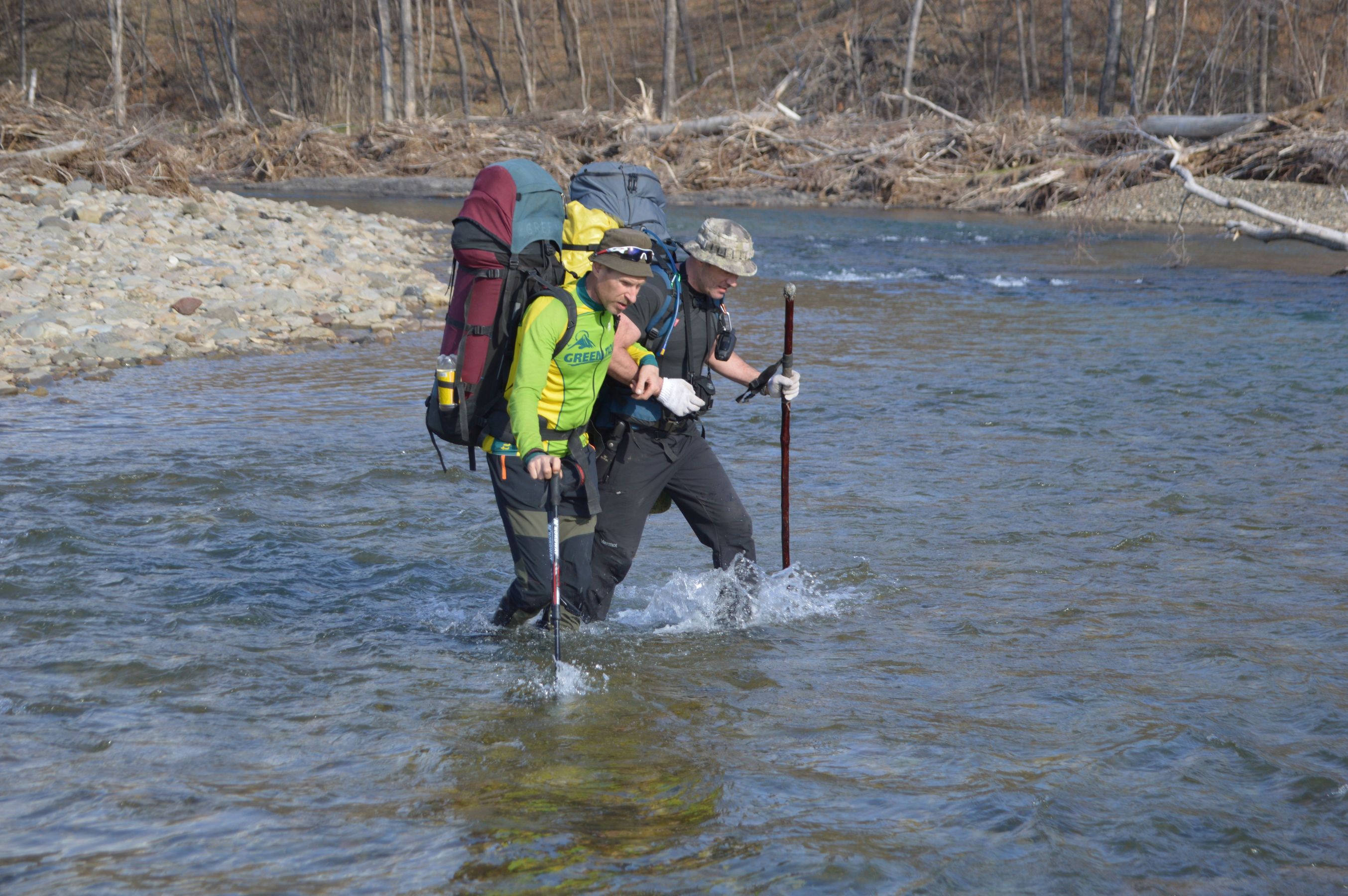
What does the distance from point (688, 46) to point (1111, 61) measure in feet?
66.2

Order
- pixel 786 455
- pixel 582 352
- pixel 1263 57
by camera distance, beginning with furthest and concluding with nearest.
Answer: pixel 1263 57 < pixel 786 455 < pixel 582 352

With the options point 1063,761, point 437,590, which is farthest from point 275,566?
point 1063,761

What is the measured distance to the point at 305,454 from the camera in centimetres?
920

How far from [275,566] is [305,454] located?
2.43 m

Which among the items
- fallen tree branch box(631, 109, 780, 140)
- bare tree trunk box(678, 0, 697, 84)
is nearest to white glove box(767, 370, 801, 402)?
fallen tree branch box(631, 109, 780, 140)

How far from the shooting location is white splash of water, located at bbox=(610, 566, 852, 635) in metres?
6.16

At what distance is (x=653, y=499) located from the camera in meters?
5.66

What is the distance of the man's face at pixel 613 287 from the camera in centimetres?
476

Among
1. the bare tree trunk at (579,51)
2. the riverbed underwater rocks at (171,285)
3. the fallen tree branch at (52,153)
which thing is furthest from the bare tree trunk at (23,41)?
the riverbed underwater rocks at (171,285)

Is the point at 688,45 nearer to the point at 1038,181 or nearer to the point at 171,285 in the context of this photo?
the point at 1038,181

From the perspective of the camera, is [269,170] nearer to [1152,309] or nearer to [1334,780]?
[1152,309]

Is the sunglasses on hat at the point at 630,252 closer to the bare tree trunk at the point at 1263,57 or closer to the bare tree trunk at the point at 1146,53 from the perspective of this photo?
the bare tree trunk at the point at 1146,53

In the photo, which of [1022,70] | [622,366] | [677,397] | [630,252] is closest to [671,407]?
[677,397]

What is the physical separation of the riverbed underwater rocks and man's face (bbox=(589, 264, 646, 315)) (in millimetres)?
7558
